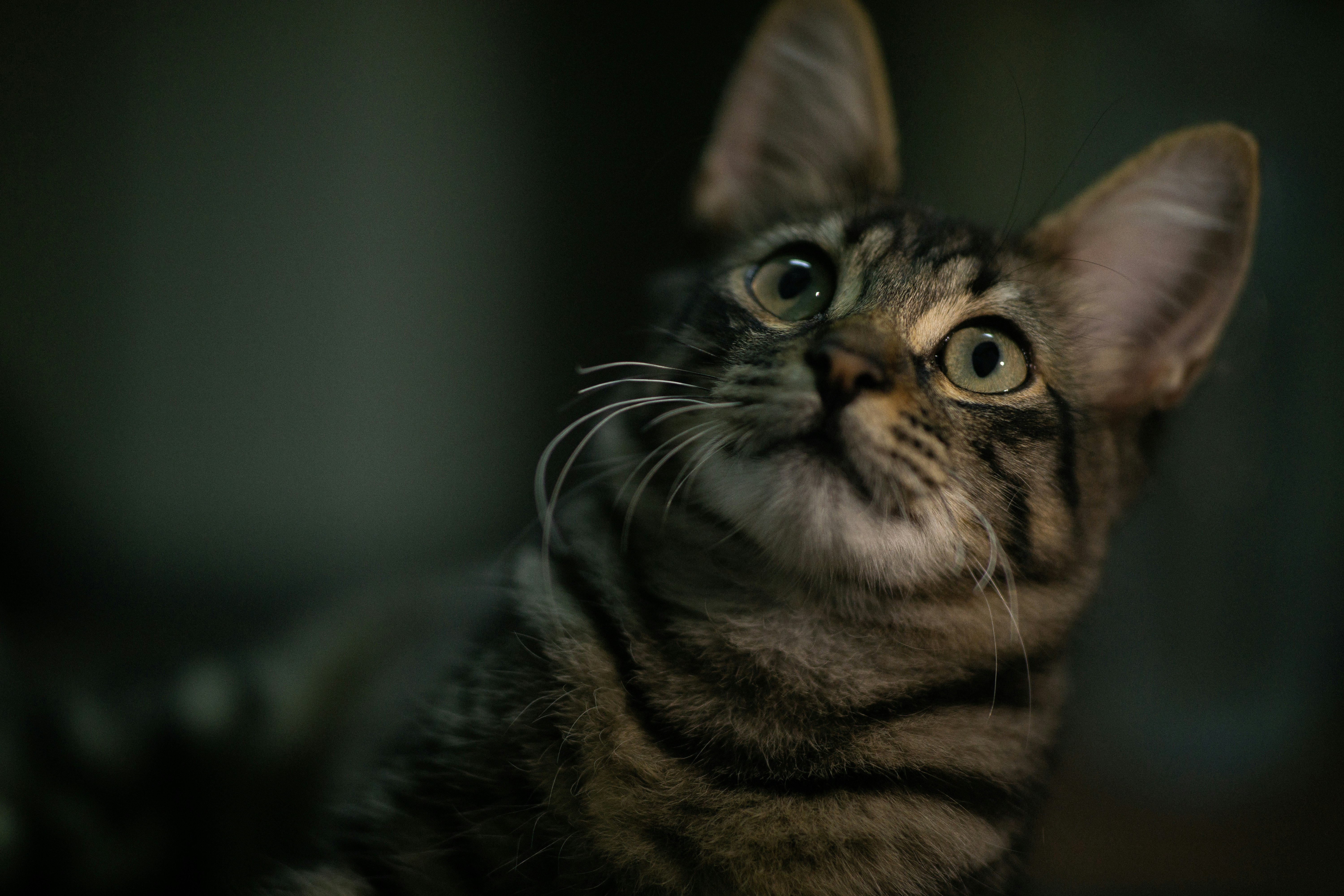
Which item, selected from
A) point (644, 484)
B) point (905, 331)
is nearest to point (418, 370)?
point (644, 484)

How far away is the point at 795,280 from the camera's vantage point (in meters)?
0.82

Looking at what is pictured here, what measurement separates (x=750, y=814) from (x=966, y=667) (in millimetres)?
238

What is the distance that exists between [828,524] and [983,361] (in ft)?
0.78

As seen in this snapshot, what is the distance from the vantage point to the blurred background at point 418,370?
1123 mm

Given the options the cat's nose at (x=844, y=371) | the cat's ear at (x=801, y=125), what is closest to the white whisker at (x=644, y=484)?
the cat's nose at (x=844, y=371)

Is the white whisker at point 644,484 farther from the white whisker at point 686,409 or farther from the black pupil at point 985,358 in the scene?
the black pupil at point 985,358

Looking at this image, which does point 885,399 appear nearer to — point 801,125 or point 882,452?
point 882,452

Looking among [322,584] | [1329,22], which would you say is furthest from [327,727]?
[1329,22]

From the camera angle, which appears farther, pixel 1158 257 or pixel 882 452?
pixel 1158 257

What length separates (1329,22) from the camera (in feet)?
4.06

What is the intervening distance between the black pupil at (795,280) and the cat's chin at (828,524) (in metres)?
0.21

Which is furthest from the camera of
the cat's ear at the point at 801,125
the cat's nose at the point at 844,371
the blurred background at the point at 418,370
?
the blurred background at the point at 418,370

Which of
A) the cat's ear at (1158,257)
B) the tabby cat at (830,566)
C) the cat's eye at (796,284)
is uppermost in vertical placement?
the cat's ear at (1158,257)

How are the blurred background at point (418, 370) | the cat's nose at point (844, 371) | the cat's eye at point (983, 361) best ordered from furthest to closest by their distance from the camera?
the blurred background at point (418, 370) → the cat's eye at point (983, 361) → the cat's nose at point (844, 371)
